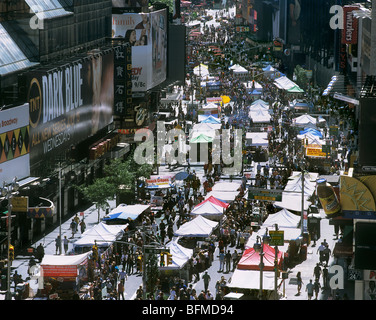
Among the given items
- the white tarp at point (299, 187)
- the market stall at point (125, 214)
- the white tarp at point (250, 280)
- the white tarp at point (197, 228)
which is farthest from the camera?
the white tarp at point (299, 187)

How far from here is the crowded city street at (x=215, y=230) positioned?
3888cm

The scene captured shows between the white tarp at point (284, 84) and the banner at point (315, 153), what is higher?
the banner at point (315, 153)

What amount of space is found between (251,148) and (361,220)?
40177 mm

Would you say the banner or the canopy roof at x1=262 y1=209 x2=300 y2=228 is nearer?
the canopy roof at x1=262 y1=209 x2=300 y2=228

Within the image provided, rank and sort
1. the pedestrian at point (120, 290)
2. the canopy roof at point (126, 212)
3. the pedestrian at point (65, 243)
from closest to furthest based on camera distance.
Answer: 1. the pedestrian at point (120, 290)
2. the pedestrian at point (65, 243)
3. the canopy roof at point (126, 212)

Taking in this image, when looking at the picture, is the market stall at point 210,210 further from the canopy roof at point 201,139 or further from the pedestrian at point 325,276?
the canopy roof at point 201,139

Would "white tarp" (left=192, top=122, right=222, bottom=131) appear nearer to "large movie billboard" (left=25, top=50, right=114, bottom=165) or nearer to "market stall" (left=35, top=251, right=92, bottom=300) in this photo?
"large movie billboard" (left=25, top=50, right=114, bottom=165)

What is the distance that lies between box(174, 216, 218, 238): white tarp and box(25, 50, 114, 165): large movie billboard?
1022cm

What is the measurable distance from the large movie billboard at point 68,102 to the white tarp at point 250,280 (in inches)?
709

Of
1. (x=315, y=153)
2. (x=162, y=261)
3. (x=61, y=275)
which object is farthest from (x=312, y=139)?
(x=61, y=275)

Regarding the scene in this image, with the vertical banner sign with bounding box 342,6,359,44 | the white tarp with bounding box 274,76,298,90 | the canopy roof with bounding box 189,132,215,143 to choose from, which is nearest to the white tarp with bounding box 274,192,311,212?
the canopy roof with bounding box 189,132,215,143

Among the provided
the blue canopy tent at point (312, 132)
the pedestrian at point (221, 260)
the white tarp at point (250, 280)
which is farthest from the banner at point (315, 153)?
the white tarp at point (250, 280)

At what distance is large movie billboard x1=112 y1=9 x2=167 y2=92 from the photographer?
7844 centimetres
